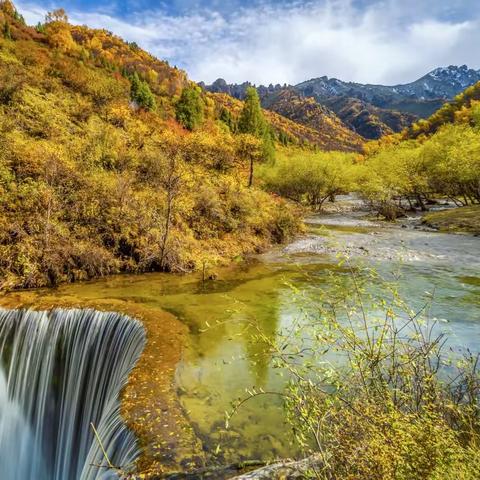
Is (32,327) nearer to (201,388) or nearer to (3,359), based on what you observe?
(3,359)

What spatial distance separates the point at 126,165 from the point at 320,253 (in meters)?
13.7

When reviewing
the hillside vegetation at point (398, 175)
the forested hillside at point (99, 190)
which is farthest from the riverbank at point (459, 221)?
the forested hillside at point (99, 190)

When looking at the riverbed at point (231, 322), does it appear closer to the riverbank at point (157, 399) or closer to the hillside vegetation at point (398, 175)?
the riverbank at point (157, 399)

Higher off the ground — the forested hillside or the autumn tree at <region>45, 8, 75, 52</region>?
the autumn tree at <region>45, 8, 75, 52</region>

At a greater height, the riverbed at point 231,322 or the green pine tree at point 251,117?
the green pine tree at point 251,117

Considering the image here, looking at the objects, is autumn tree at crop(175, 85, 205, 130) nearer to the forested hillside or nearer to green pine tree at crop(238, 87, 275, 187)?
green pine tree at crop(238, 87, 275, 187)

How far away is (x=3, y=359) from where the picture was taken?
32.3 ft

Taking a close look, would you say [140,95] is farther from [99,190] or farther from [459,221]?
[459,221]

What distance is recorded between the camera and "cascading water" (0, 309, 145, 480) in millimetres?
8211

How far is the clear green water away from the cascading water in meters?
1.76

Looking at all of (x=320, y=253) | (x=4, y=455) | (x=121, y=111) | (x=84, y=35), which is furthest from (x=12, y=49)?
(x=84, y=35)

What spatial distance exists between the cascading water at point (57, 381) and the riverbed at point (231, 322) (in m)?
0.95

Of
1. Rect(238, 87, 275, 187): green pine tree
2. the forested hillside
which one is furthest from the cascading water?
Rect(238, 87, 275, 187): green pine tree

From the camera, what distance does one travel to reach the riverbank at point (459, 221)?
1155 inches
